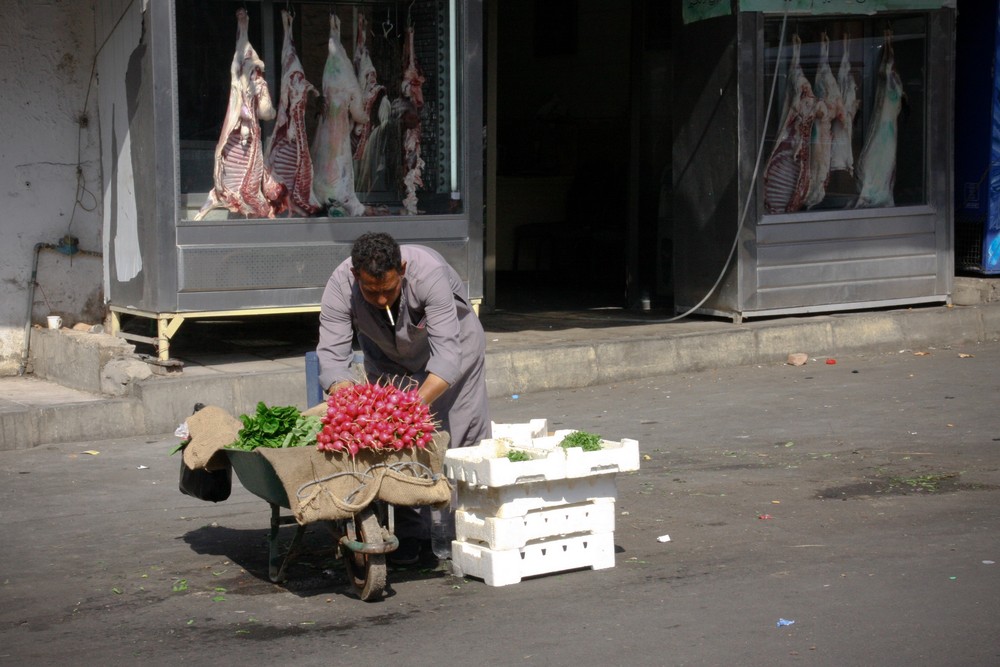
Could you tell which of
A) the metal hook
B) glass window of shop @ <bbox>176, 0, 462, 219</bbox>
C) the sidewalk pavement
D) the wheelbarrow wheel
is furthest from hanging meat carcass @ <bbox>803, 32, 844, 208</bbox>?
the wheelbarrow wheel

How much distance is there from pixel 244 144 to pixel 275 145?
33 cm

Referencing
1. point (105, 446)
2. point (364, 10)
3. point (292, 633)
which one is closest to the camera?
point (292, 633)

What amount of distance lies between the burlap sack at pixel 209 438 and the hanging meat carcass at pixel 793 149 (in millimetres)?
7032

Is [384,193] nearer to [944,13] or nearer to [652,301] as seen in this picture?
[652,301]

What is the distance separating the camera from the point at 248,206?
31.0ft

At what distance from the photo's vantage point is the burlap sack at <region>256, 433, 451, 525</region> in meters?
4.98

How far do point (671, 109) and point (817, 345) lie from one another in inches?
108

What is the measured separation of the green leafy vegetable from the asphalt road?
644 millimetres

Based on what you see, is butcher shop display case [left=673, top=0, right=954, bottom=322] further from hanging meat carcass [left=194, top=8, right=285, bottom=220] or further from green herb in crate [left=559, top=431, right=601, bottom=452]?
green herb in crate [left=559, top=431, right=601, bottom=452]

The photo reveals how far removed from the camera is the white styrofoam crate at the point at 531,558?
5328 mm

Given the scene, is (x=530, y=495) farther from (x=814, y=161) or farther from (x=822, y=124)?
(x=822, y=124)

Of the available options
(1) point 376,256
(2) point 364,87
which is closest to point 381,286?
(1) point 376,256

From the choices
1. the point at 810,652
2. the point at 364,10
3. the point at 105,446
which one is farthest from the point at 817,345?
the point at 810,652

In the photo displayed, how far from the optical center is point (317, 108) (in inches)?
390
